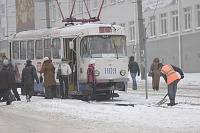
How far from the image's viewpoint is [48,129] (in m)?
14.0

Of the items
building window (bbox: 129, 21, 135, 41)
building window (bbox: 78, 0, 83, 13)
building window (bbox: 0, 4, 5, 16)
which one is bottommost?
building window (bbox: 129, 21, 135, 41)

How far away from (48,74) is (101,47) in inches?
88.7

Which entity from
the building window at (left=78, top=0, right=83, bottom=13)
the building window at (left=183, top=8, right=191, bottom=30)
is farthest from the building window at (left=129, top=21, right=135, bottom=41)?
the building window at (left=78, top=0, right=83, bottom=13)

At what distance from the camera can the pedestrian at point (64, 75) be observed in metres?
23.2

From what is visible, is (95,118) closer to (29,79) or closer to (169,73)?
(169,73)

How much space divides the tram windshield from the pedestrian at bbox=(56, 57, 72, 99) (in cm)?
78

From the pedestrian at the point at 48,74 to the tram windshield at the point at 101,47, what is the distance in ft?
4.29

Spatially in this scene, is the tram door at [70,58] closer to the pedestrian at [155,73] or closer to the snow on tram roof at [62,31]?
Answer: the snow on tram roof at [62,31]

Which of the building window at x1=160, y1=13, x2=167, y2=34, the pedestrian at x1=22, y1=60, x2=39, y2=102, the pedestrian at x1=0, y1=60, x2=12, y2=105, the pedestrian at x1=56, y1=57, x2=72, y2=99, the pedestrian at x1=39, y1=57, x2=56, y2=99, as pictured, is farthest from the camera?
the building window at x1=160, y1=13, x2=167, y2=34

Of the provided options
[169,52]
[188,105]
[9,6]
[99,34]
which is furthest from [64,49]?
[9,6]

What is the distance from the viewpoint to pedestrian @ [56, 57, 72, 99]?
2323 centimetres

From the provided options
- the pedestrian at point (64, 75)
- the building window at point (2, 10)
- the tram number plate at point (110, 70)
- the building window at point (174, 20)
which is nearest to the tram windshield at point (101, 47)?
the tram number plate at point (110, 70)

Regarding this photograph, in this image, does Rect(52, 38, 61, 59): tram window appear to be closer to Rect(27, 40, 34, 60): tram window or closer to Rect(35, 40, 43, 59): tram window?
Rect(35, 40, 43, 59): tram window

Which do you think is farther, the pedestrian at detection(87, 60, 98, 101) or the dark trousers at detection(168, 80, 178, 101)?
the pedestrian at detection(87, 60, 98, 101)
